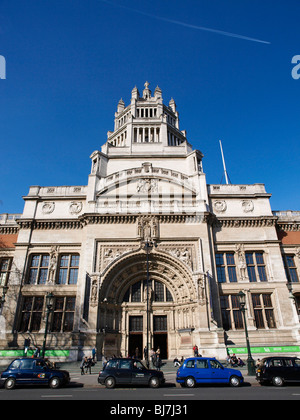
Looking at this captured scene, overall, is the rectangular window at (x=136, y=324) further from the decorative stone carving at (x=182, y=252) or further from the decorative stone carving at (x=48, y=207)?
the decorative stone carving at (x=48, y=207)

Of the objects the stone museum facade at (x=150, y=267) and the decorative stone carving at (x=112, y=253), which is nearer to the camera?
the stone museum facade at (x=150, y=267)

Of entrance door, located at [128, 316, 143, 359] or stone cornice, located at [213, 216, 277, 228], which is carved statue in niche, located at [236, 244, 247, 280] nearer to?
stone cornice, located at [213, 216, 277, 228]

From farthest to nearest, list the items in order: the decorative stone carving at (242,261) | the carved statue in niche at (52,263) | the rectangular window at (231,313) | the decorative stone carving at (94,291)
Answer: the carved statue in niche at (52,263) < the decorative stone carving at (242,261) < the rectangular window at (231,313) < the decorative stone carving at (94,291)

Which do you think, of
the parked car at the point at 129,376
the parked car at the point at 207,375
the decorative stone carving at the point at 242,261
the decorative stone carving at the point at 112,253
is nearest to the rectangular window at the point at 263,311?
the decorative stone carving at the point at 242,261

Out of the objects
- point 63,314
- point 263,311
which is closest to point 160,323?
point 63,314

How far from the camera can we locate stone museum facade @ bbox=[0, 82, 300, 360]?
23766mm

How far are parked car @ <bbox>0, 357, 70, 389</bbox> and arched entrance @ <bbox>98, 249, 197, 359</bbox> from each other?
1069 cm

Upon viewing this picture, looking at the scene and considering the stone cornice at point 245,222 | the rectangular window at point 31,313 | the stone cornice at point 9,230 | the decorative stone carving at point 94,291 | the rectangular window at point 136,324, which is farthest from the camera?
the stone cornice at point 9,230

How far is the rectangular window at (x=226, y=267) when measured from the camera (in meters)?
26.6

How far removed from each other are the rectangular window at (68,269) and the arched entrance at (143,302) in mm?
3920

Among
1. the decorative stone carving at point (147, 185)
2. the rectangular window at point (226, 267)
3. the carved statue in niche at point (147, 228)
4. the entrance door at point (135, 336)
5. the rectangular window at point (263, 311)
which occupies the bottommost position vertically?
the entrance door at point (135, 336)

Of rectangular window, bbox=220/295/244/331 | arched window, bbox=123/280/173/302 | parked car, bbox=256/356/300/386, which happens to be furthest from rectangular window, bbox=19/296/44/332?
parked car, bbox=256/356/300/386

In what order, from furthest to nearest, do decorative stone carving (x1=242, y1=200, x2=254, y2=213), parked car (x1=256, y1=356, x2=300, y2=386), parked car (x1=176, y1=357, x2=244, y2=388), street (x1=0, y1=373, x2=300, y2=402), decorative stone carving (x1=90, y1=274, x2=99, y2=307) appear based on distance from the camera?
decorative stone carving (x1=242, y1=200, x2=254, y2=213)
decorative stone carving (x1=90, y1=274, x2=99, y2=307)
parked car (x1=256, y1=356, x2=300, y2=386)
parked car (x1=176, y1=357, x2=244, y2=388)
street (x1=0, y1=373, x2=300, y2=402)

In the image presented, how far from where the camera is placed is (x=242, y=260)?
2684cm
